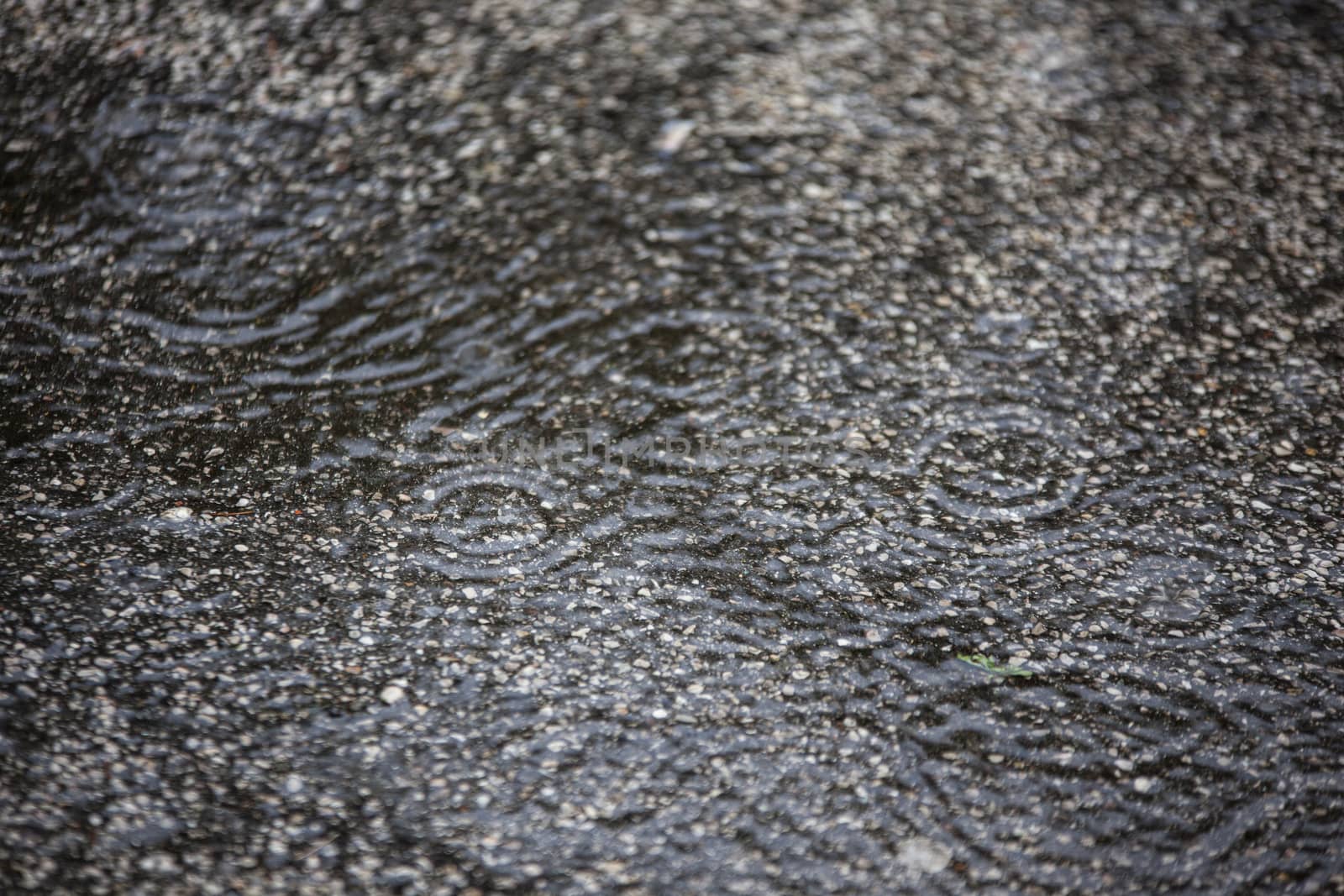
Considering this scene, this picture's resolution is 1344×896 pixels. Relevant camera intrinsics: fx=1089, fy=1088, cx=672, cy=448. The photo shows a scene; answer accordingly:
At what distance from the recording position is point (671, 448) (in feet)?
12.3

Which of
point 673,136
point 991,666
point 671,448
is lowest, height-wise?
point 991,666

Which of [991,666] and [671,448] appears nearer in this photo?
[991,666]

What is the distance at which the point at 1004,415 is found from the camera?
3891 millimetres

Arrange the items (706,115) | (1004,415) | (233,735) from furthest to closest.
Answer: (706,115), (1004,415), (233,735)

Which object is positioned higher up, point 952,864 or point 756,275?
point 756,275

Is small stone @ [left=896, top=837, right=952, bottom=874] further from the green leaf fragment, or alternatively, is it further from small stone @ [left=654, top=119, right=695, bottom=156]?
small stone @ [left=654, top=119, right=695, bottom=156]

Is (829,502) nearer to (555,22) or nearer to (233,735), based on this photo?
(233,735)

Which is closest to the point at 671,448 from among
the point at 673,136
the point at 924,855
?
the point at 924,855

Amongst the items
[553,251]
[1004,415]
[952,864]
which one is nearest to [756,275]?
[553,251]

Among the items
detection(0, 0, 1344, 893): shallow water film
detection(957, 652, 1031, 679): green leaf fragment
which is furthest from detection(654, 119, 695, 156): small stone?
detection(957, 652, 1031, 679): green leaf fragment

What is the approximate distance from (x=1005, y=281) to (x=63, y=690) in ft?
11.6

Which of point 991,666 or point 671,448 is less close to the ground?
point 671,448

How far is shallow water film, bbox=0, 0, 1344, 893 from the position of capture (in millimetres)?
2730

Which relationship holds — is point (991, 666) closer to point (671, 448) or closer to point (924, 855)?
point (924, 855)
